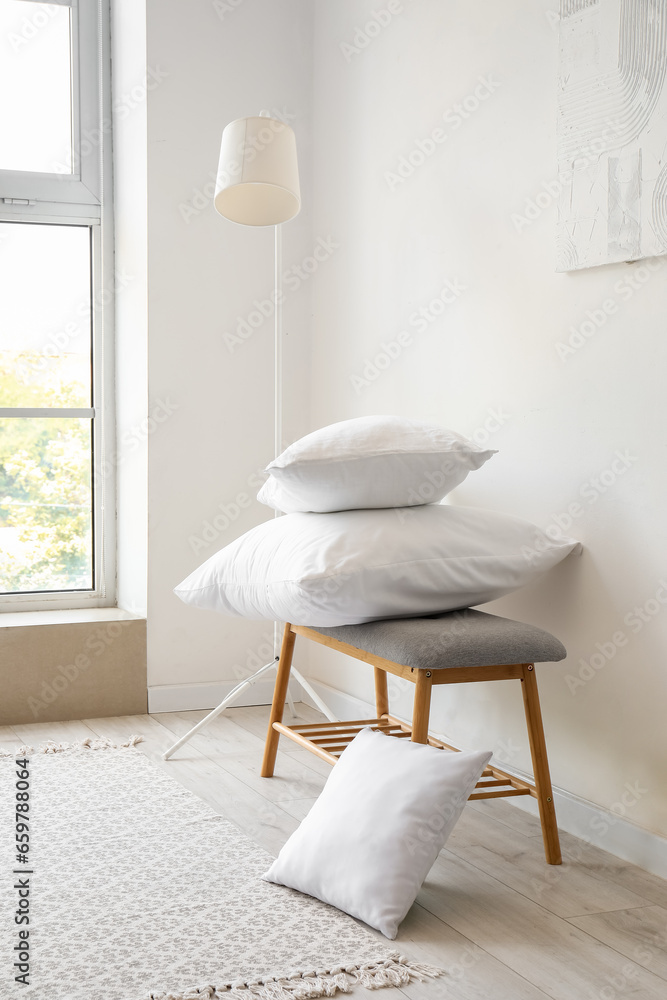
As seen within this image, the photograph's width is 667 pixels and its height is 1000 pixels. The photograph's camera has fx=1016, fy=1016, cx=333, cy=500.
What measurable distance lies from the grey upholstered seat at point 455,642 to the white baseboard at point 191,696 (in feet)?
4.59

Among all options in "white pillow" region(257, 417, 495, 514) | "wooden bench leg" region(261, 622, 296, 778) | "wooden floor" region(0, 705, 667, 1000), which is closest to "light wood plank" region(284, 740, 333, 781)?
"wooden floor" region(0, 705, 667, 1000)

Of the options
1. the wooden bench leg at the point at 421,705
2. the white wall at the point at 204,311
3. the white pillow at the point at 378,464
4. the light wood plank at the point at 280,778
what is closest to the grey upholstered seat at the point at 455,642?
the wooden bench leg at the point at 421,705

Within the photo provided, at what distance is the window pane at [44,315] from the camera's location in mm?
3598

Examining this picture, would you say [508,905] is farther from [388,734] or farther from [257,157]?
[257,157]

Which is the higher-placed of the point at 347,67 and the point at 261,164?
the point at 347,67

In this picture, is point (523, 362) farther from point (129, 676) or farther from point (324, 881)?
point (129, 676)

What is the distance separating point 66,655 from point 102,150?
182 cm

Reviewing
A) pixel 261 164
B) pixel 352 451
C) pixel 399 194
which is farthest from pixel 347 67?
pixel 352 451

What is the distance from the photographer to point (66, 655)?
3.32 m

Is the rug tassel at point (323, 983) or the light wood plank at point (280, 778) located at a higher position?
the rug tassel at point (323, 983)

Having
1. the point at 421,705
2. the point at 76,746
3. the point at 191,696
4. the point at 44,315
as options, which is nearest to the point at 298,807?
the point at 421,705

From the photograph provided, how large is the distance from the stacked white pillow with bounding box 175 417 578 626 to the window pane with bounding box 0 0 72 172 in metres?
2.02

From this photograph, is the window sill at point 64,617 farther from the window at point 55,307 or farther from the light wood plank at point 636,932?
the light wood plank at point 636,932

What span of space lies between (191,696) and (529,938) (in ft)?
6.16
